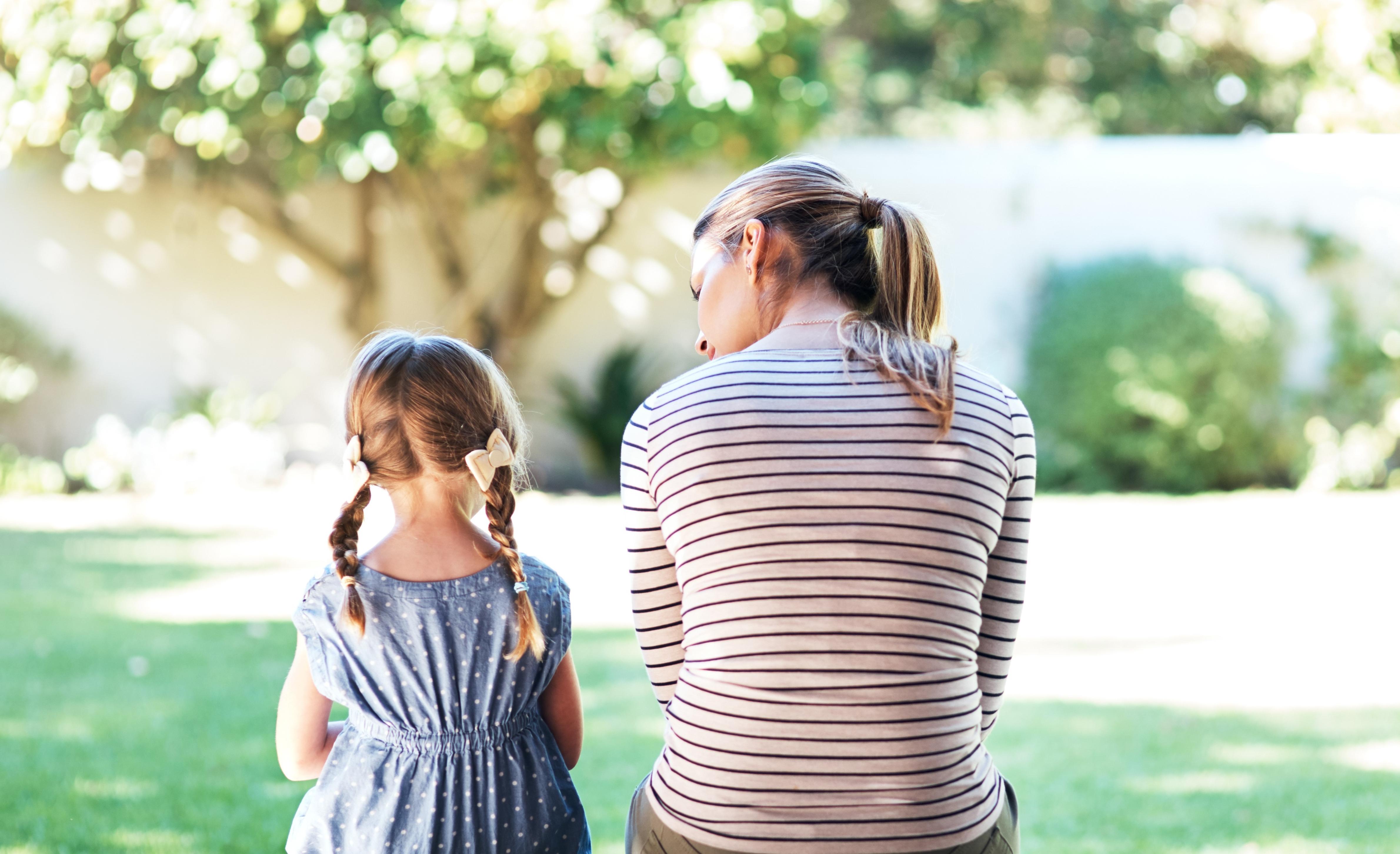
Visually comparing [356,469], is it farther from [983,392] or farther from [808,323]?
[983,392]

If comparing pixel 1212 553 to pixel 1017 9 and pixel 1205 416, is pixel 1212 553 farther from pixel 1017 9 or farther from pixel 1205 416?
pixel 1017 9

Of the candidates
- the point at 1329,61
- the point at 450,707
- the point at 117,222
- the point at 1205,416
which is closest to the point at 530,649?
the point at 450,707

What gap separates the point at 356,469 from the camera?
72.4 inches

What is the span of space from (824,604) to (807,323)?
0.38 metres

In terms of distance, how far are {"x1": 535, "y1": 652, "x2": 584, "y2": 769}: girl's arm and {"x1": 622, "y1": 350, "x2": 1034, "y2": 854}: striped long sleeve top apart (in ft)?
1.41

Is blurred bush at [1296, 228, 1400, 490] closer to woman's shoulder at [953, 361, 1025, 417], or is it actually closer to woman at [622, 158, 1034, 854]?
woman's shoulder at [953, 361, 1025, 417]

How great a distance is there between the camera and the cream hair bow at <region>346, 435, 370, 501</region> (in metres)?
1.84

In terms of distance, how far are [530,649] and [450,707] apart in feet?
0.42

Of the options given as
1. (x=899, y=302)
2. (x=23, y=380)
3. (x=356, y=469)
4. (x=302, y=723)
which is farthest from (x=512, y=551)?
(x=23, y=380)

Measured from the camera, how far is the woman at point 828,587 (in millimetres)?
1430

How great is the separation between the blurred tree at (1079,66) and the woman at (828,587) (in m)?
12.7

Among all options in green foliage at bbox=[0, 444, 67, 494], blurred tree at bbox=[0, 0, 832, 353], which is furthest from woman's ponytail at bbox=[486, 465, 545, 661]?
green foliage at bbox=[0, 444, 67, 494]

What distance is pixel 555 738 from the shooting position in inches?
76.8

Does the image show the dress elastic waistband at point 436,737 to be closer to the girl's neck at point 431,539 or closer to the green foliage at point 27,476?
the girl's neck at point 431,539
